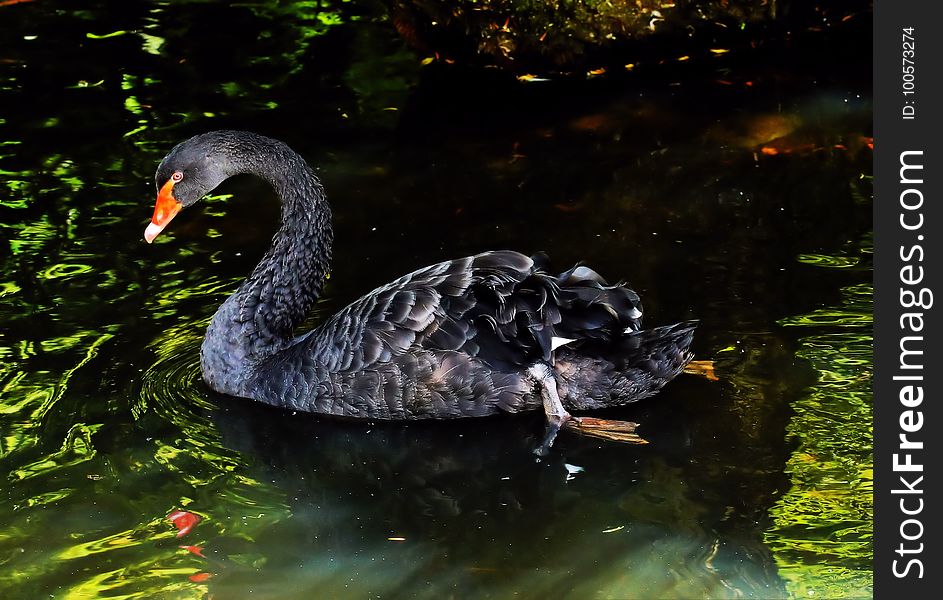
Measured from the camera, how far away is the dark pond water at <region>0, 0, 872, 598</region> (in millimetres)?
4387

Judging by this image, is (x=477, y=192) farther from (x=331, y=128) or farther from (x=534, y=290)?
(x=534, y=290)

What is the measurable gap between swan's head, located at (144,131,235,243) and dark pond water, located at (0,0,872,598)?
65 centimetres

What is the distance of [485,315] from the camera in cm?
505

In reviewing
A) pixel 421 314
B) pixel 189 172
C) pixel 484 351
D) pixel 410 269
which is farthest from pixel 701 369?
pixel 189 172

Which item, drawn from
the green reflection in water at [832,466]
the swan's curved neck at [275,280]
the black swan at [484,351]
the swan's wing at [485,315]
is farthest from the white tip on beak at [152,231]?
the green reflection in water at [832,466]

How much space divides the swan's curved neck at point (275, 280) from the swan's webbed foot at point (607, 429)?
1.34m

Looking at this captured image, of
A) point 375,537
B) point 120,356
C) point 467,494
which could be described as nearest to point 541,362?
point 467,494

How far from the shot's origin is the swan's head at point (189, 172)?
545 centimetres

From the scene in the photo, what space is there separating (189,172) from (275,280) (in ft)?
Result: 1.92

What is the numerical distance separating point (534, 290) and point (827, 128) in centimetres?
355

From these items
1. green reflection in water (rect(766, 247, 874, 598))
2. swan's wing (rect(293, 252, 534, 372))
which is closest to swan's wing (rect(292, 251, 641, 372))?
swan's wing (rect(293, 252, 534, 372))

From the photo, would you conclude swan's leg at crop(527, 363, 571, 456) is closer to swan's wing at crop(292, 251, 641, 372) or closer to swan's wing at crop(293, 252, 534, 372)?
swan's wing at crop(292, 251, 641, 372)

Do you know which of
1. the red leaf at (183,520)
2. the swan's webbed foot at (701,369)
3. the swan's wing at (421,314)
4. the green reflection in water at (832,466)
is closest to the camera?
the green reflection in water at (832,466)

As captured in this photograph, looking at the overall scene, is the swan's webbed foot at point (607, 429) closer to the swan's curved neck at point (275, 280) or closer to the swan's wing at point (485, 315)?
the swan's wing at point (485, 315)
